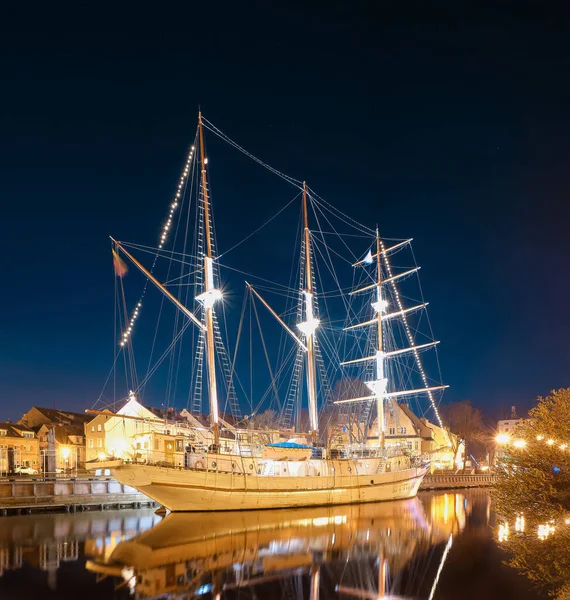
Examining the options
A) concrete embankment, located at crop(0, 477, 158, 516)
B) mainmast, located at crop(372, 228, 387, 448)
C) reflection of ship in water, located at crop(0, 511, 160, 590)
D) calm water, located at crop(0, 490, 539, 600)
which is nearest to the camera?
calm water, located at crop(0, 490, 539, 600)

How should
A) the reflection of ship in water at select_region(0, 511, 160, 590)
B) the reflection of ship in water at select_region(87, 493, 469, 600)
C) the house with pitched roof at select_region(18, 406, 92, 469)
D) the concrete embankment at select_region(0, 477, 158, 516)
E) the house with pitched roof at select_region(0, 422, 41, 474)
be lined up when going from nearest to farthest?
1. the reflection of ship in water at select_region(87, 493, 469, 600)
2. the reflection of ship in water at select_region(0, 511, 160, 590)
3. the concrete embankment at select_region(0, 477, 158, 516)
4. the house with pitched roof at select_region(0, 422, 41, 474)
5. the house with pitched roof at select_region(18, 406, 92, 469)

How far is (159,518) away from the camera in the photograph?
38.4 meters

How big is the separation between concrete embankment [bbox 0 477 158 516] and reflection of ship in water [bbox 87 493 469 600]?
28.3 feet

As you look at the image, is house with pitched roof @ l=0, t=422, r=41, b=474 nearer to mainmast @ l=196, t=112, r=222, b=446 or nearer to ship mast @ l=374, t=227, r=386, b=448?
mainmast @ l=196, t=112, r=222, b=446

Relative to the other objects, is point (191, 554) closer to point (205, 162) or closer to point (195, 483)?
point (195, 483)

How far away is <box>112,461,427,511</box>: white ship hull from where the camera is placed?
3809cm

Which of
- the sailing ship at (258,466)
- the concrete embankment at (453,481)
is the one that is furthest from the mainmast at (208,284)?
the concrete embankment at (453,481)

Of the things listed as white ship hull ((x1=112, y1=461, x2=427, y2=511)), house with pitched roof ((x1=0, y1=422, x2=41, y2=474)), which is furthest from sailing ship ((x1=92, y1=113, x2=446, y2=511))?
house with pitched roof ((x1=0, y1=422, x2=41, y2=474))

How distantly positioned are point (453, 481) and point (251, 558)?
2167 inches

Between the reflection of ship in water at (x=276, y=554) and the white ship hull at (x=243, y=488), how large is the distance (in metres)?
1.15

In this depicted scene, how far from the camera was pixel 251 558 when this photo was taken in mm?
24938

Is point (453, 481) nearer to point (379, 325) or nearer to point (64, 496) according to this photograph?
point (379, 325)

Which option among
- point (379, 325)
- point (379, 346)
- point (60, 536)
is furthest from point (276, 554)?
point (379, 325)

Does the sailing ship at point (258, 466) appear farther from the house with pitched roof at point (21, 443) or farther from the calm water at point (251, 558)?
the house with pitched roof at point (21, 443)
